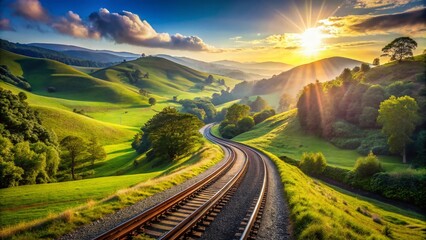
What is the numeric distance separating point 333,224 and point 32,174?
161 ft

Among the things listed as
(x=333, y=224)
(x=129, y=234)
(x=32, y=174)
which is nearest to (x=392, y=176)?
(x=333, y=224)

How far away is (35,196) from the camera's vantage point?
88.5 ft

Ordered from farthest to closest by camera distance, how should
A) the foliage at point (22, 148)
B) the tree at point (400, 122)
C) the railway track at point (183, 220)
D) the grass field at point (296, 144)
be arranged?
the grass field at point (296, 144), the tree at point (400, 122), the foliage at point (22, 148), the railway track at point (183, 220)

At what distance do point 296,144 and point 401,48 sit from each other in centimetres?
7053

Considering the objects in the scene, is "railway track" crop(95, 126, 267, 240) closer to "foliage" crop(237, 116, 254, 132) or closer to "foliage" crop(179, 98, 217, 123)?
"foliage" crop(237, 116, 254, 132)

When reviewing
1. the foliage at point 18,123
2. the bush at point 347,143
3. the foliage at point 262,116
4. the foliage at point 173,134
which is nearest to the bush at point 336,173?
the bush at point 347,143

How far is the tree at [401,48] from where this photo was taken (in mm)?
102188

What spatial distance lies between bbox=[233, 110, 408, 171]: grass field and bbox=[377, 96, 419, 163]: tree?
13.0 ft

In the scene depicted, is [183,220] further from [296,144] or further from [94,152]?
[296,144]

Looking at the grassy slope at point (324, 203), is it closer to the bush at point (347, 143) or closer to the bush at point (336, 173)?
the bush at point (347, 143)

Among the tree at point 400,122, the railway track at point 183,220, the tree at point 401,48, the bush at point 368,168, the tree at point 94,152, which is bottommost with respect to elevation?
the tree at point 94,152

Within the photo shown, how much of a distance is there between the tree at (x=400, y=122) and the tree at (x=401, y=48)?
63370mm

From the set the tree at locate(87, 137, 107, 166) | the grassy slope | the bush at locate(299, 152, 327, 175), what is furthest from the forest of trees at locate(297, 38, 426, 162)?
the tree at locate(87, 137, 107, 166)

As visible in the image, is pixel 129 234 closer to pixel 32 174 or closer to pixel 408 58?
pixel 32 174
